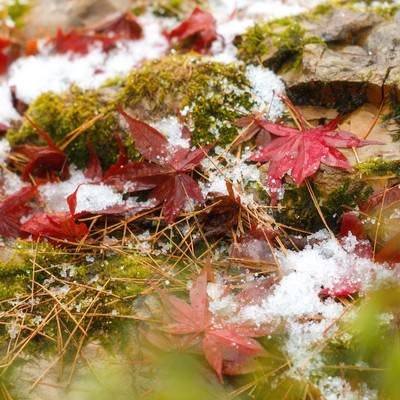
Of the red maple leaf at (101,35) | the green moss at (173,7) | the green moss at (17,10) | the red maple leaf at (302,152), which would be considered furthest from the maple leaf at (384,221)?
the green moss at (17,10)

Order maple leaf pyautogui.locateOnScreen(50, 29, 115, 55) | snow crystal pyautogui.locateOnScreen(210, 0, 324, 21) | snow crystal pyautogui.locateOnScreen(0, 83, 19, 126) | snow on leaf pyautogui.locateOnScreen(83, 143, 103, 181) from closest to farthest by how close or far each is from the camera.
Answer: snow on leaf pyautogui.locateOnScreen(83, 143, 103, 181) < snow crystal pyautogui.locateOnScreen(0, 83, 19, 126) < snow crystal pyautogui.locateOnScreen(210, 0, 324, 21) < maple leaf pyautogui.locateOnScreen(50, 29, 115, 55)

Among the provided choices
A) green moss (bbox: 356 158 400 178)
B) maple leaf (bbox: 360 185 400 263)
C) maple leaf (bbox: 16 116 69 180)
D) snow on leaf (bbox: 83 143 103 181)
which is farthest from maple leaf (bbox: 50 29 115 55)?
maple leaf (bbox: 360 185 400 263)

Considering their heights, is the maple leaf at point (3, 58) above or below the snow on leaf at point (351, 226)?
above

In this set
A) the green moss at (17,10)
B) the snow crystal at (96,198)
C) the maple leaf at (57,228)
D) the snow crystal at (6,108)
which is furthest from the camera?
the green moss at (17,10)

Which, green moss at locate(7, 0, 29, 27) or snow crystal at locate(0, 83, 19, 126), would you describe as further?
green moss at locate(7, 0, 29, 27)

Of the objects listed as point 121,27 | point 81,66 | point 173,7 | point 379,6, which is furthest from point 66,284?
point 173,7

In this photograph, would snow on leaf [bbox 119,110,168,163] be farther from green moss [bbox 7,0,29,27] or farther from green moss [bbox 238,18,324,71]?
green moss [bbox 7,0,29,27]

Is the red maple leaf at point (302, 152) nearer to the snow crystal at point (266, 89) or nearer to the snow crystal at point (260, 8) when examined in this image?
the snow crystal at point (266, 89)
